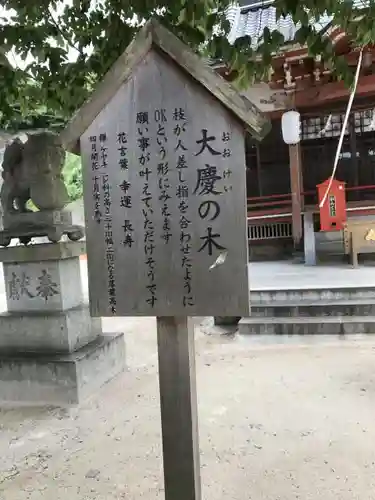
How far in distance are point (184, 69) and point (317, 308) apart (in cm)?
496

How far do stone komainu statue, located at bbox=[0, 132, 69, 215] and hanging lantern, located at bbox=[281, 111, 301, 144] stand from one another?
543 cm

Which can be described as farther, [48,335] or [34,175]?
[34,175]

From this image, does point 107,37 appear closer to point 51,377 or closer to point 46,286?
point 46,286

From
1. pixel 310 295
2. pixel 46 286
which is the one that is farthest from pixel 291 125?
pixel 46 286

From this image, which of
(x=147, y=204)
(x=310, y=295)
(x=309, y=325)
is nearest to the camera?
(x=147, y=204)

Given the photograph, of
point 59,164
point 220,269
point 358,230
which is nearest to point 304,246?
point 358,230

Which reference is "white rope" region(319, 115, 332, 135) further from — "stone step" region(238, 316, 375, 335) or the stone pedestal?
the stone pedestal

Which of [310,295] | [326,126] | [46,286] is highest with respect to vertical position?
[326,126]

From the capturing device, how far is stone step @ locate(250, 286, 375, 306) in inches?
247

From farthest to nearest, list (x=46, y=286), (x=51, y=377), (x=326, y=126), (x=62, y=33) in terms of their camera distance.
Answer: (x=326, y=126) < (x=46, y=286) < (x=51, y=377) < (x=62, y=33)

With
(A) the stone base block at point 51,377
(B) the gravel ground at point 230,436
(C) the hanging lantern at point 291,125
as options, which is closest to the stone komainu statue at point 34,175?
(A) the stone base block at point 51,377

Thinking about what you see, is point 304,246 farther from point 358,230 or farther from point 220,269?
point 220,269

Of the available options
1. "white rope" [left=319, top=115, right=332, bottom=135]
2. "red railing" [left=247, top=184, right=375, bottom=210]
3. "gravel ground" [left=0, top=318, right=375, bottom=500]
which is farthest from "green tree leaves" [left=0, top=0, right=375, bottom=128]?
"white rope" [left=319, top=115, right=332, bottom=135]

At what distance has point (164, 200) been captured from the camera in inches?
71.0
